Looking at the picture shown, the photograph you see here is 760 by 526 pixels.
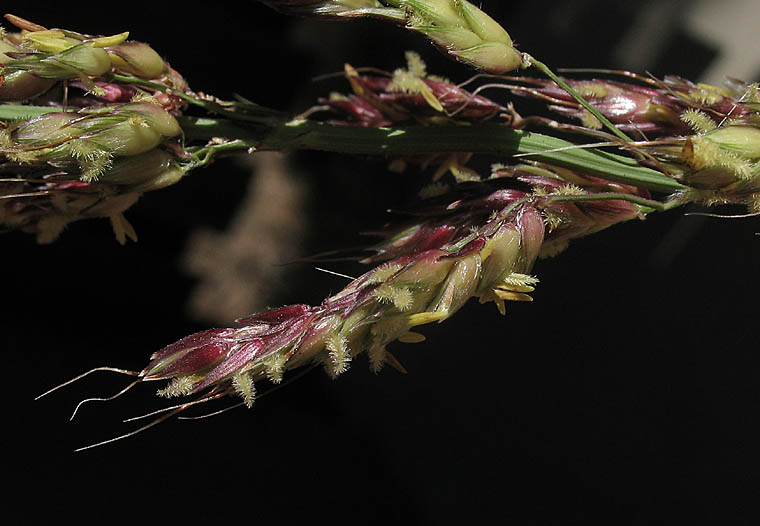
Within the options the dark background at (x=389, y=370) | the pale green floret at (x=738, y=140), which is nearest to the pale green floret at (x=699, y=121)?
the pale green floret at (x=738, y=140)

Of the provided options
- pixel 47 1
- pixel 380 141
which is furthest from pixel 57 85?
pixel 47 1

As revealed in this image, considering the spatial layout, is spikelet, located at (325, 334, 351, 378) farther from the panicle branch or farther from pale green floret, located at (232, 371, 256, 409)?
the panicle branch

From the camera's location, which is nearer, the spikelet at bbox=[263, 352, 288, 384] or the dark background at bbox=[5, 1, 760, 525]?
the spikelet at bbox=[263, 352, 288, 384]

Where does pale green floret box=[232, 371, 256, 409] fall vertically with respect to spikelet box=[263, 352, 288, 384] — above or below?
below

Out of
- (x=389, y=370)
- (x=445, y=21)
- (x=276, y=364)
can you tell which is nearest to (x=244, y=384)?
(x=276, y=364)

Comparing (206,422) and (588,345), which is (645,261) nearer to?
(588,345)

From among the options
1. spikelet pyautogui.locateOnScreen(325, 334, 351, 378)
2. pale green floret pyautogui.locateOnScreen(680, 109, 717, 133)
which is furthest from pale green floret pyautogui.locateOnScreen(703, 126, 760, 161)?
spikelet pyautogui.locateOnScreen(325, 334, 351, 378)

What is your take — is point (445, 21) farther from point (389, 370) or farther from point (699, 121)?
point (389, 370)

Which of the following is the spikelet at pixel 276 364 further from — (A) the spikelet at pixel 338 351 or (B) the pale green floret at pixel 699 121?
(B) the pale green floret at pixel 699 121
